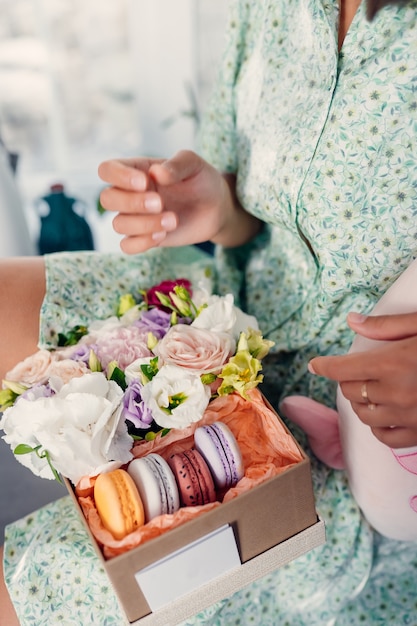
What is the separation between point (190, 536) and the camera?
548 mm

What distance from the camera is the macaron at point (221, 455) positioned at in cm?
60

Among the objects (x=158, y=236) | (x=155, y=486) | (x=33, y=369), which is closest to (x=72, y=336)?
(x=33, y=369)

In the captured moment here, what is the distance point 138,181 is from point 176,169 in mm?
68

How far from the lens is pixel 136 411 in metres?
0.63

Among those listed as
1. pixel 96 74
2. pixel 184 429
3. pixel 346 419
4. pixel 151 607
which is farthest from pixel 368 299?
pixel 96 74

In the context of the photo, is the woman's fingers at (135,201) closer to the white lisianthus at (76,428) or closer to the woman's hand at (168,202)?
the woman's hand at (168,202)

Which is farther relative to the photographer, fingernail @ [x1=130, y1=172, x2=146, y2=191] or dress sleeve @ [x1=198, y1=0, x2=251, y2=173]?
dress sleeve @ [x1=198, y1=0, x2=251, y2=173]

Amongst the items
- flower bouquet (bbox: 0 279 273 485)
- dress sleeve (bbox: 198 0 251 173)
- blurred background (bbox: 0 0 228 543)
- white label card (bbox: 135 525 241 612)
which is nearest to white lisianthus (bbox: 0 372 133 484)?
flower bouquet (bbox: 0 279 273 485)

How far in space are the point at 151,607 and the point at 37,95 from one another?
168 cm

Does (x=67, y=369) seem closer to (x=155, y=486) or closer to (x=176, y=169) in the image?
(x=155, y=486)

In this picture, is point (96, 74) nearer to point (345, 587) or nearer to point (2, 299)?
point (2, 299)

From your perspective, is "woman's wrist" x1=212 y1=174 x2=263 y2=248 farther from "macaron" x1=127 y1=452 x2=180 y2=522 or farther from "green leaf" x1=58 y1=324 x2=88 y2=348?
"macaron" x1=127 y1=452 x2=180 y2=522

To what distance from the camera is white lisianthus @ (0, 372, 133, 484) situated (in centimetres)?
58

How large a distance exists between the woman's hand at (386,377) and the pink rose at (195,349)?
0.42 feet
